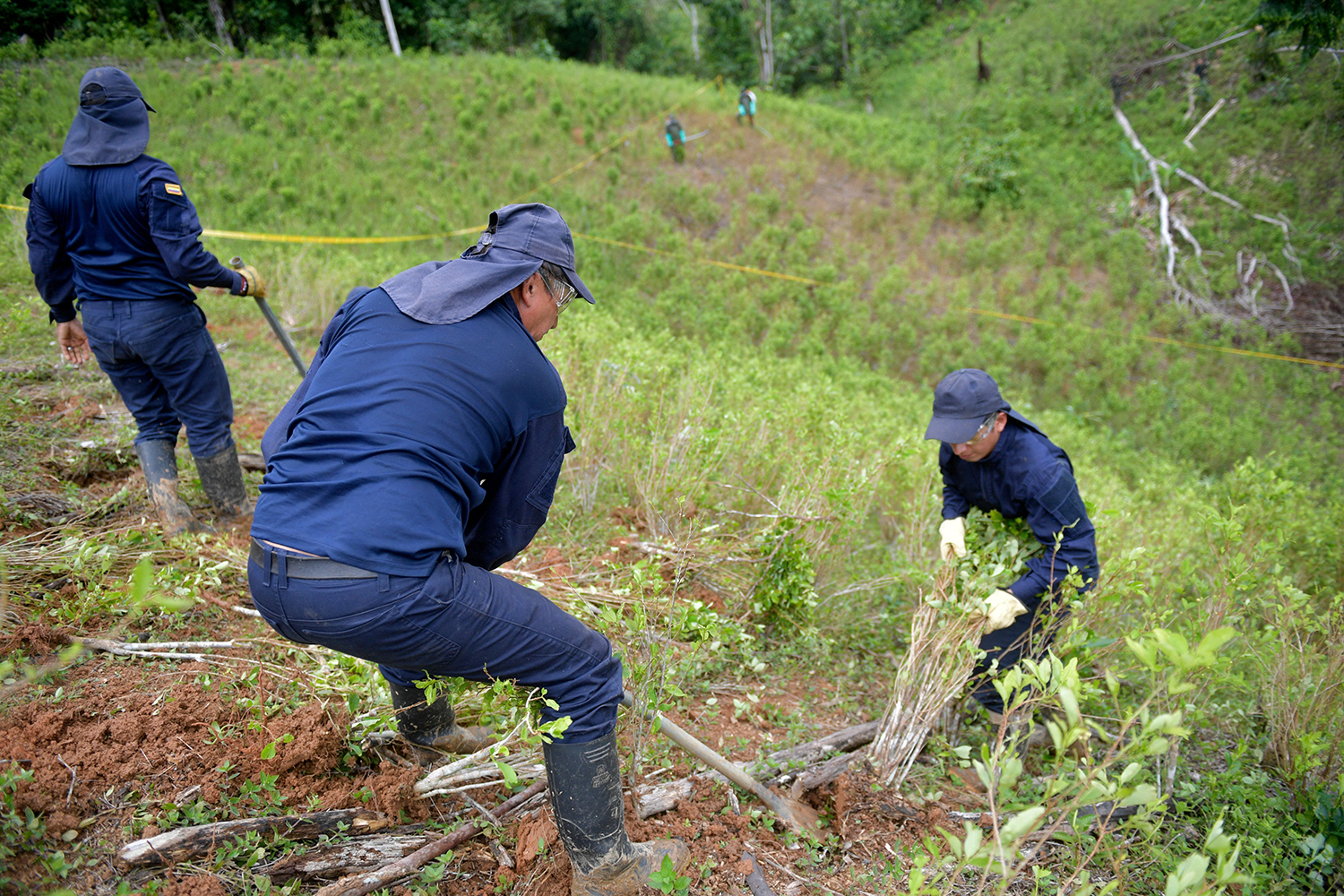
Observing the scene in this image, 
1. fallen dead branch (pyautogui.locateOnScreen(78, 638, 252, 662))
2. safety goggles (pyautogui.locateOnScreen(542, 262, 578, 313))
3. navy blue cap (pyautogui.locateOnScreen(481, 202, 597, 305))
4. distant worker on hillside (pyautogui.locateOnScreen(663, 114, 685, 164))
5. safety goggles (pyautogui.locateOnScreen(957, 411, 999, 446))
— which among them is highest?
distant worker on hillside (pyautogui.locateOnScreen(663, 114, 685, 164))

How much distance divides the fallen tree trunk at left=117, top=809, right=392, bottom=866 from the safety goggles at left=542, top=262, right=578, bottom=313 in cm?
147

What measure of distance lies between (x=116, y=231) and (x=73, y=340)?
0.69 meters

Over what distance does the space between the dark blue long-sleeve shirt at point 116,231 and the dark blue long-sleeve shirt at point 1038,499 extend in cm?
340

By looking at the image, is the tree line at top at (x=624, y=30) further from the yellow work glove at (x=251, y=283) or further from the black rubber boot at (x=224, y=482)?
the black rubber boot at (x=224, y=482)

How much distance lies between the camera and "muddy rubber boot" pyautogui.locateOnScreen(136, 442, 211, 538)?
3.22 metres

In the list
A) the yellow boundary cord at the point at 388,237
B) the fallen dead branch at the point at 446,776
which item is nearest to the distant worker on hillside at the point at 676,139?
the yellow boundary cord at the point at 388,237

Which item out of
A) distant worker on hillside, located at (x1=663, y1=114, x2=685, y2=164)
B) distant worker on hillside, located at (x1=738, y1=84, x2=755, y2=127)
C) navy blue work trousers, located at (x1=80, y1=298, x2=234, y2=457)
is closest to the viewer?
navy blue work trousers, located at (x1=80, y1=298, x2=234, y2=457)

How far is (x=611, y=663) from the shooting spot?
5.93 ft

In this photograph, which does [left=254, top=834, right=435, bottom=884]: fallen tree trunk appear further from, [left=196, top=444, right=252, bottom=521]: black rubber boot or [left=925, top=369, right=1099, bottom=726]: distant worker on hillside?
[left=196, top=444, right=252, bottom=521]: black rubber boot

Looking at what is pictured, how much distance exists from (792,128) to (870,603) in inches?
492

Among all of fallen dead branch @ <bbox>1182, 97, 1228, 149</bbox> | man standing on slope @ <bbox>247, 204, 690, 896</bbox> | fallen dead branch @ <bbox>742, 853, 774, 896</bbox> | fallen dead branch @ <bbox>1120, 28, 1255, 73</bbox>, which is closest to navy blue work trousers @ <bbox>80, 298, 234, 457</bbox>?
man standing on slope @ <bbox>247, 204, 690, 896</bbox>

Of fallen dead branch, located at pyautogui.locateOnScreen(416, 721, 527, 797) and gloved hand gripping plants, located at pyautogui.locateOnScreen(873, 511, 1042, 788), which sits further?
gloved hand gripping plants, located at pyautogui.locateOnScreen(873, 511, 1042, 788)

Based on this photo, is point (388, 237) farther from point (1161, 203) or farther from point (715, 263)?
point (1161, 203)

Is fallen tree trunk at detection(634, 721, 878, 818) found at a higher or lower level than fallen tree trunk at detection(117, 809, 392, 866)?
lower
